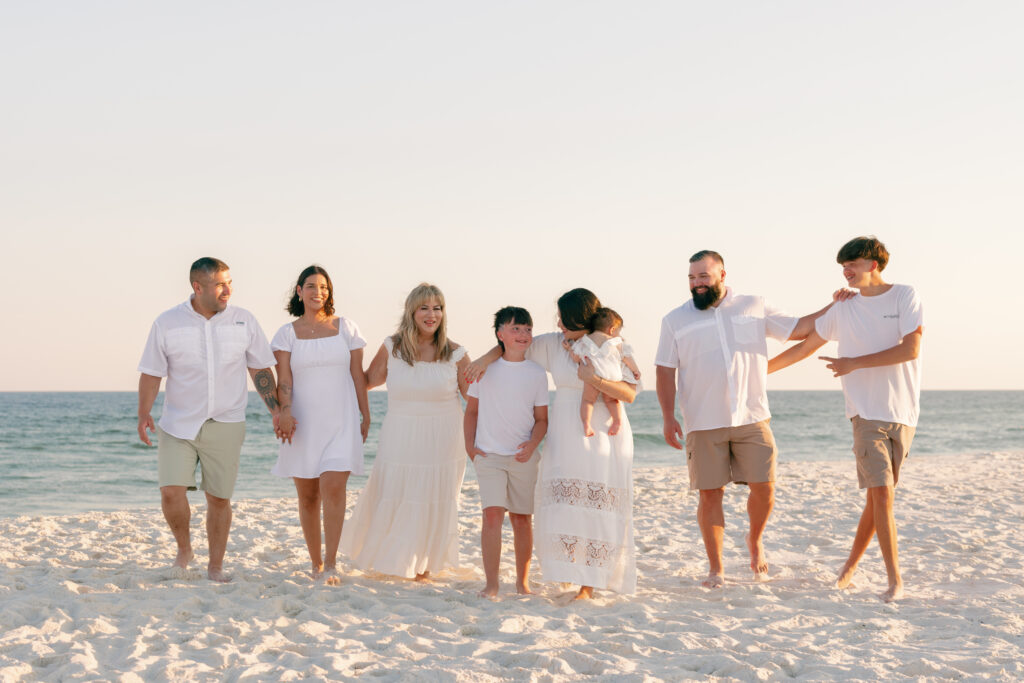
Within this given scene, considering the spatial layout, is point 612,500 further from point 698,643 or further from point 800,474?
point 800,474

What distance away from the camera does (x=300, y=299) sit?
17.6 feet

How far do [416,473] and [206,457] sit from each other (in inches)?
51.5

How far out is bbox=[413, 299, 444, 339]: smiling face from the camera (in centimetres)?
512

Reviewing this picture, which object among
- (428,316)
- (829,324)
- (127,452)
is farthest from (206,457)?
(127,452)

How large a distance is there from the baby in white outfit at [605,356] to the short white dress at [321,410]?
1.44m

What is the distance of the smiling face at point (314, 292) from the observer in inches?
206

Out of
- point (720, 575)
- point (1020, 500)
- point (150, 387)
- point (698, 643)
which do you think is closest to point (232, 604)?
point (150, 387)

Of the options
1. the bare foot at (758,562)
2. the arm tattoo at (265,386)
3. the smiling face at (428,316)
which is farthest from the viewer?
the bare foot at (758,562)

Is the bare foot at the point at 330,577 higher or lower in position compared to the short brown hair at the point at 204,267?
lower

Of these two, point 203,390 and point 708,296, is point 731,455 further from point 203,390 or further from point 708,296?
point 203,390

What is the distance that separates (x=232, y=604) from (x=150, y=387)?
58.4 inches

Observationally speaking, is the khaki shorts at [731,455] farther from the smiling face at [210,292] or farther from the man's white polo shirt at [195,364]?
the smiling face at [210,292]

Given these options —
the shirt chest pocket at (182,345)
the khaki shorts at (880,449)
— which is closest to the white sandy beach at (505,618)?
the khaki shorts at (880,449)

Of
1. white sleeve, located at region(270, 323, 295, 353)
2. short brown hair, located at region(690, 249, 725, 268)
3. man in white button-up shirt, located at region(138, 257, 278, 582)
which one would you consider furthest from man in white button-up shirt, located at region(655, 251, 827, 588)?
man in white button-up shirt, located at region(138, 257, 278, 582)
